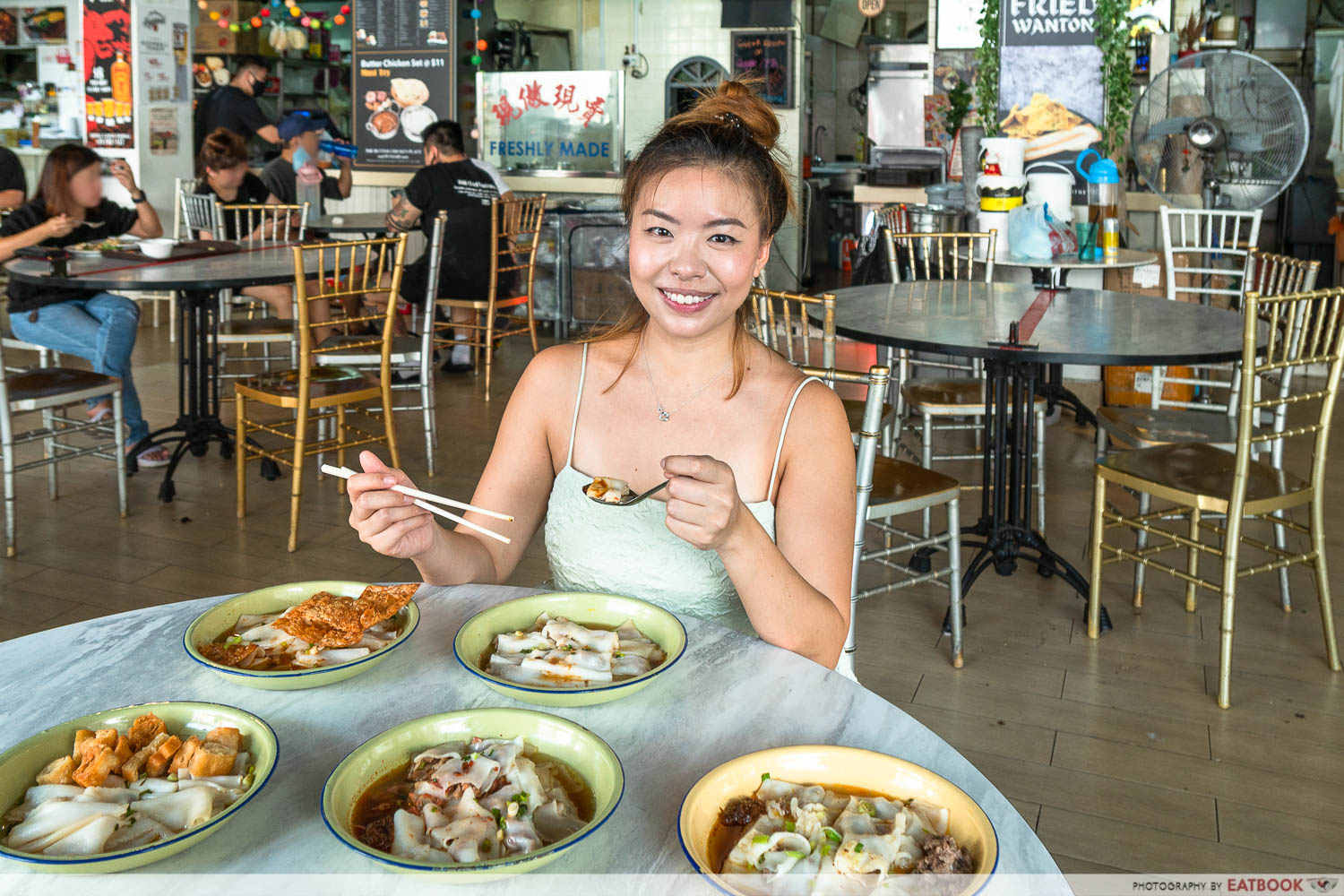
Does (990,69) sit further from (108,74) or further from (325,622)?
(108,74)

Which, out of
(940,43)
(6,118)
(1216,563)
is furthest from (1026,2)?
(6,118)

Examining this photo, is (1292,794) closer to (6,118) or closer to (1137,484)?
(1137,484)

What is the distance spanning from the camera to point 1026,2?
5766 mm

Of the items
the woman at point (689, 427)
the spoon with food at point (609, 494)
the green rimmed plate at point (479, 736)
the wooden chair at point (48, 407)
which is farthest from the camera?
the wooden chair at point (48, 407)

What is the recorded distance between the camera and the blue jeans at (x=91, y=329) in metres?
4.62

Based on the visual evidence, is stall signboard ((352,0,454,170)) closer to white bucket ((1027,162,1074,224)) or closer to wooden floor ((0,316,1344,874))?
wooden floor ((0,316,1344,874))

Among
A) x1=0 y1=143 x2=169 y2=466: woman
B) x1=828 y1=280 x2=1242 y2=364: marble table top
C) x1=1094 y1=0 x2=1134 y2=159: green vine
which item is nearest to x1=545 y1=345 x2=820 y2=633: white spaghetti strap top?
x1=828 y1=280 x2=1242 y2=364: marble table top

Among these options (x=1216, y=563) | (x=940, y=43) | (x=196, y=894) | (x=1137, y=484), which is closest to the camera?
(x=196, y=894)

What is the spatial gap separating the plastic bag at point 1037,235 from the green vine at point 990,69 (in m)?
1.28

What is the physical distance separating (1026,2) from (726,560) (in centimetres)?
537

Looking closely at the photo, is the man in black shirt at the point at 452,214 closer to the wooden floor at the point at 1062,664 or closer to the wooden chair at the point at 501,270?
the wooden chair at the point at 501,270

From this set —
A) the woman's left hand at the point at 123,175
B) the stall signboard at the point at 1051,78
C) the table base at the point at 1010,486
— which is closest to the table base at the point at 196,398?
the woman's left hand at the point at 123,175

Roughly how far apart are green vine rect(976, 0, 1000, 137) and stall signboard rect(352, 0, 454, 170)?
4.24 m

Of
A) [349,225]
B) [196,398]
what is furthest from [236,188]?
[196,398]
